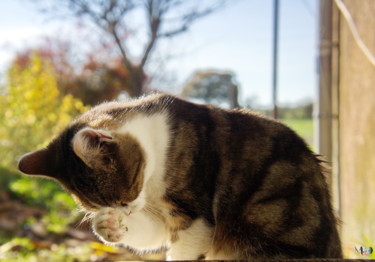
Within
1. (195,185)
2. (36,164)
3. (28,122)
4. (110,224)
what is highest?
(36,164)

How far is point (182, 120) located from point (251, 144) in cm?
29

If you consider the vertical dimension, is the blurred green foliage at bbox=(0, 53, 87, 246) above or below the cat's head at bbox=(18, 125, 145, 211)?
below

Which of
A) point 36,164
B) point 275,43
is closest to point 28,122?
point 275,43

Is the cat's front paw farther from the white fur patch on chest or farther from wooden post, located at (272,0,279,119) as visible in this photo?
wooden post, located at (272,0,279,119)

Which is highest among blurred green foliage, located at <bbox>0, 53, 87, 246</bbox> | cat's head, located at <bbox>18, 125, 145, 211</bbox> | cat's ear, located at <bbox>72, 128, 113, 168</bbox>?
cat's ear, located at <bbox>72, 128, 113, 168</bbox>

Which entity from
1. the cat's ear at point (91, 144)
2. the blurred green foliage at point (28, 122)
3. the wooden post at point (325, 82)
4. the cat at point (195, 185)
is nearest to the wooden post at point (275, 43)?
the wooden post at point (325, 82)

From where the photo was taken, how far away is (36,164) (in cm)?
152

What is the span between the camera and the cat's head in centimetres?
147

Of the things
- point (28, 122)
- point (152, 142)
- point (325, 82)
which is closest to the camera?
point (152, 142)

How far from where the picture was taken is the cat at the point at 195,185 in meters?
1.48

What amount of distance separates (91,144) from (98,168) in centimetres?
11


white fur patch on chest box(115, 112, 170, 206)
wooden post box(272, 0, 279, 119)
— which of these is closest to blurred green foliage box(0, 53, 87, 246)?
wooden post box(272, 0, 279, 119)

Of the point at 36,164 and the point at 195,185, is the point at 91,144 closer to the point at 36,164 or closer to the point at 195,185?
the point at 36,164

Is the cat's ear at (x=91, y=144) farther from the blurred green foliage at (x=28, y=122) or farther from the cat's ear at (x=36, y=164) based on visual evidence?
the blurred green foliage at (x=28, y=122)
